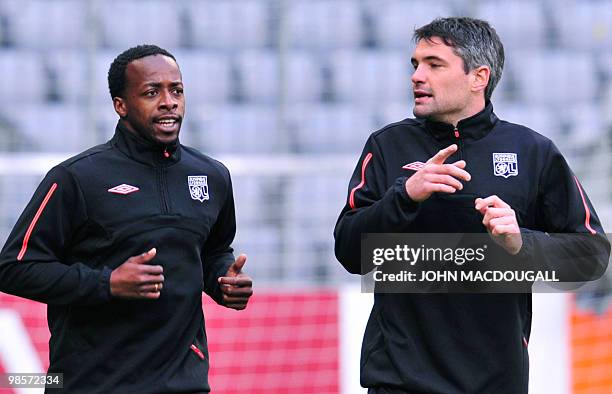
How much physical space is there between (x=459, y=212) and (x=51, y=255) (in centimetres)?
125

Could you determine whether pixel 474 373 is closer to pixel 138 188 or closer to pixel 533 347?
pixel 138 188

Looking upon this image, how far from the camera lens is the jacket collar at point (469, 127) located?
11.8 ft

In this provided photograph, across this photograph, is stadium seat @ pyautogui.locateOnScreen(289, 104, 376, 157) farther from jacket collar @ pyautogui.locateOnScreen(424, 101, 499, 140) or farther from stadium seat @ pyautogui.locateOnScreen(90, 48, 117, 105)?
jacket collar @ pyautogui.locateOnScreen(424, 101, 499, 140)

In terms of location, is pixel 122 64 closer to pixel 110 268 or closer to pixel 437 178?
pixel 110 268

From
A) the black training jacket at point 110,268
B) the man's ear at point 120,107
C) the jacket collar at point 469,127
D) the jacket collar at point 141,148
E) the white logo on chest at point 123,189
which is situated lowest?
the black training jacket at point 110,268

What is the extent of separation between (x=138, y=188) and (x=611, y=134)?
4251 millimetres

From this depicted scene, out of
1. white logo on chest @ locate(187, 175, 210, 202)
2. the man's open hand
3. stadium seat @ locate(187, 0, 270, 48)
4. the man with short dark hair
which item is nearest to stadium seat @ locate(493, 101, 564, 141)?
stadium seat @ locate(187, 0, 270, 48)

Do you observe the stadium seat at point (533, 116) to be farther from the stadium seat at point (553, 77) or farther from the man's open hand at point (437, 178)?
the man's open hand at point (437, 178)

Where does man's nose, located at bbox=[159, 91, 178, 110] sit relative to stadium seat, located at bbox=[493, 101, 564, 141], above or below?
below

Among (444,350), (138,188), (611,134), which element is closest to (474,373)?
(444,350)

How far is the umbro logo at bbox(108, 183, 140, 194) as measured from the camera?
3.58 meters

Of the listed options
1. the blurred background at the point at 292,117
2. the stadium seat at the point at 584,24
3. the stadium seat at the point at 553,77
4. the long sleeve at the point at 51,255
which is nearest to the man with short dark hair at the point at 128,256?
the long sleeve at the point at 51,255

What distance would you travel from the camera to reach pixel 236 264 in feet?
12.3

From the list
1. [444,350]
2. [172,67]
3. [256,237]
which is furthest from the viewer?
[256,237]
